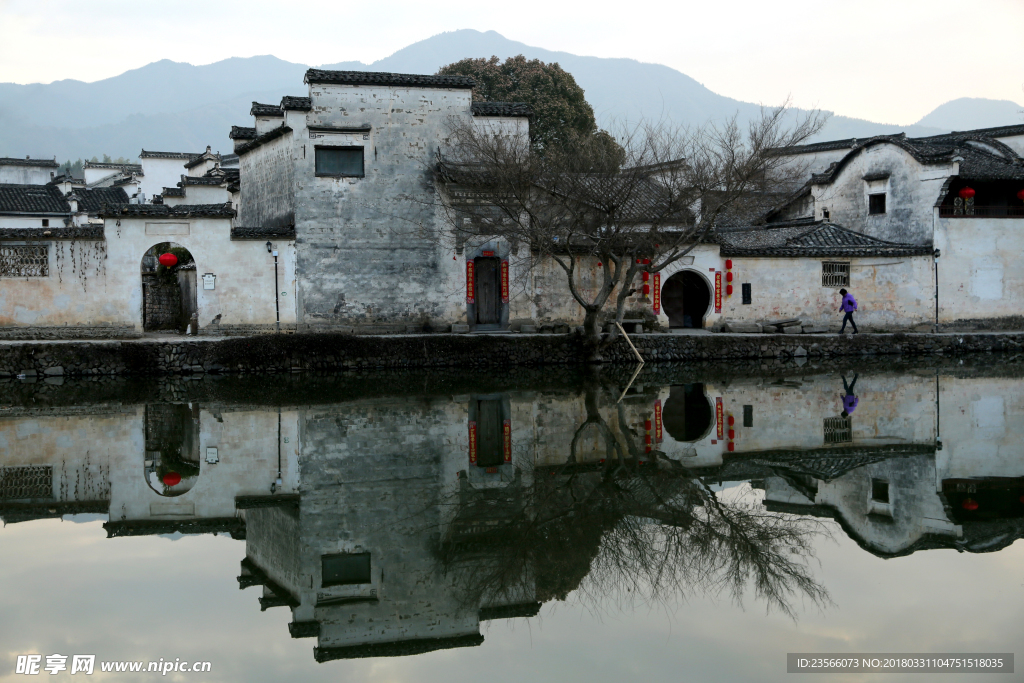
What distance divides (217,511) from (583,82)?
662ft

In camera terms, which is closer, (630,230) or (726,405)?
(726,405)

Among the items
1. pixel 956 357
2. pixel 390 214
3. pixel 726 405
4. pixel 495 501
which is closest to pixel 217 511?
pixel 495 501

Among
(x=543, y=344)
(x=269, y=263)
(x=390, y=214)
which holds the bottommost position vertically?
(x=543, y=344)

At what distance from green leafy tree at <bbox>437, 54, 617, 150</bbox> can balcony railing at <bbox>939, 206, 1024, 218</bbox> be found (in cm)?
1358

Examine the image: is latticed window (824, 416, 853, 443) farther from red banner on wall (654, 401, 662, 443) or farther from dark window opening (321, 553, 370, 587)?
dark window opening (321, 553, 370, 587)

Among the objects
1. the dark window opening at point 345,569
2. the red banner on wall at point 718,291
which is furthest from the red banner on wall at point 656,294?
the dark window opening at point 345,569

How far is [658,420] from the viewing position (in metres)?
11.8

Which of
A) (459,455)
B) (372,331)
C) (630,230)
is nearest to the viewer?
(459,455)

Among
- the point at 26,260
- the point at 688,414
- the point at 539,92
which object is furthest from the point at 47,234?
the point at 539,92

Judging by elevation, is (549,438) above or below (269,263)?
below

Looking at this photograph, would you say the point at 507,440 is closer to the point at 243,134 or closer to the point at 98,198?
the point at 243,134

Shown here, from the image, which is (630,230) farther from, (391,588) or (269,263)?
(391,588)

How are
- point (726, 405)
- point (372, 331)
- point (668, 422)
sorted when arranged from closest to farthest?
point (668, 422)
point (726, 405)
point (372, 331)

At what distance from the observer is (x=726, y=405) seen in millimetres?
13234
